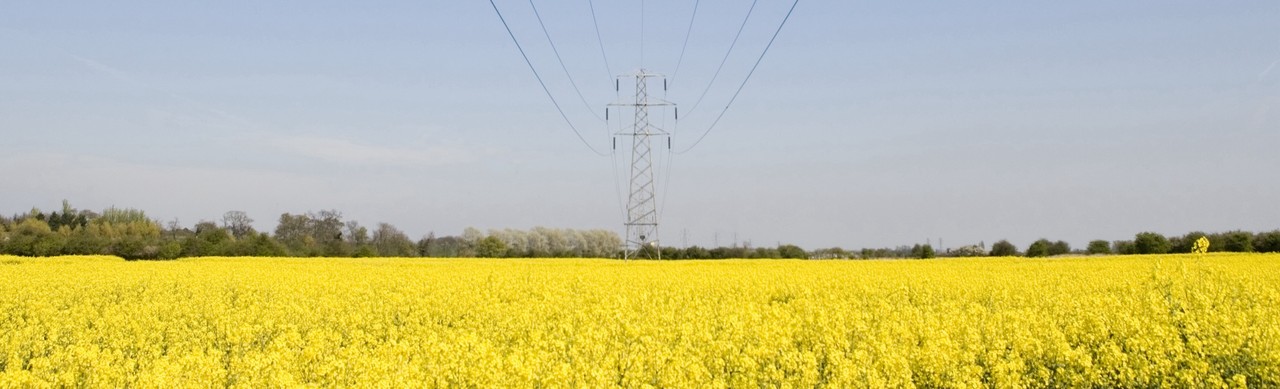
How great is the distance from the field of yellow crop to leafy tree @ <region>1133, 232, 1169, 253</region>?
133ft

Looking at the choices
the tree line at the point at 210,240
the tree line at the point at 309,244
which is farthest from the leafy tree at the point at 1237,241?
the tree line at the point at 210,240

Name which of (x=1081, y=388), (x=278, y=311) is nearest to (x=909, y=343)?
(x=1081, y=388)

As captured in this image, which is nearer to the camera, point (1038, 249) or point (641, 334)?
point (641, 334)

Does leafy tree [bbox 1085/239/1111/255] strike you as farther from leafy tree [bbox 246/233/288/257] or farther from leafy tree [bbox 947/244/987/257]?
leafy tree [bbox 246/233/288/257]

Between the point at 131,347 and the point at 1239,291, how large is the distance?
2041 centimetres

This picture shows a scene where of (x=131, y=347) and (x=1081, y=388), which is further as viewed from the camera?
(x=131, y=347)

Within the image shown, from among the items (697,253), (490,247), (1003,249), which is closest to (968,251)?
(1003,249)

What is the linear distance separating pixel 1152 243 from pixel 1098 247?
20.7ft

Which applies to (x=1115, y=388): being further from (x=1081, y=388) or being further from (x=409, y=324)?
(x=409, y=324)

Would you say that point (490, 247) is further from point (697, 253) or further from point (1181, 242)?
point (1181, 242)

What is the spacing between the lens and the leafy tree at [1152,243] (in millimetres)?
57594

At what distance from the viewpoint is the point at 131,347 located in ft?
41.2

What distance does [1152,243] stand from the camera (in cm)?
5772

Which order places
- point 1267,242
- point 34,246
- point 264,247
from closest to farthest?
point 34,246 < point 1267,242 < point 264,247
